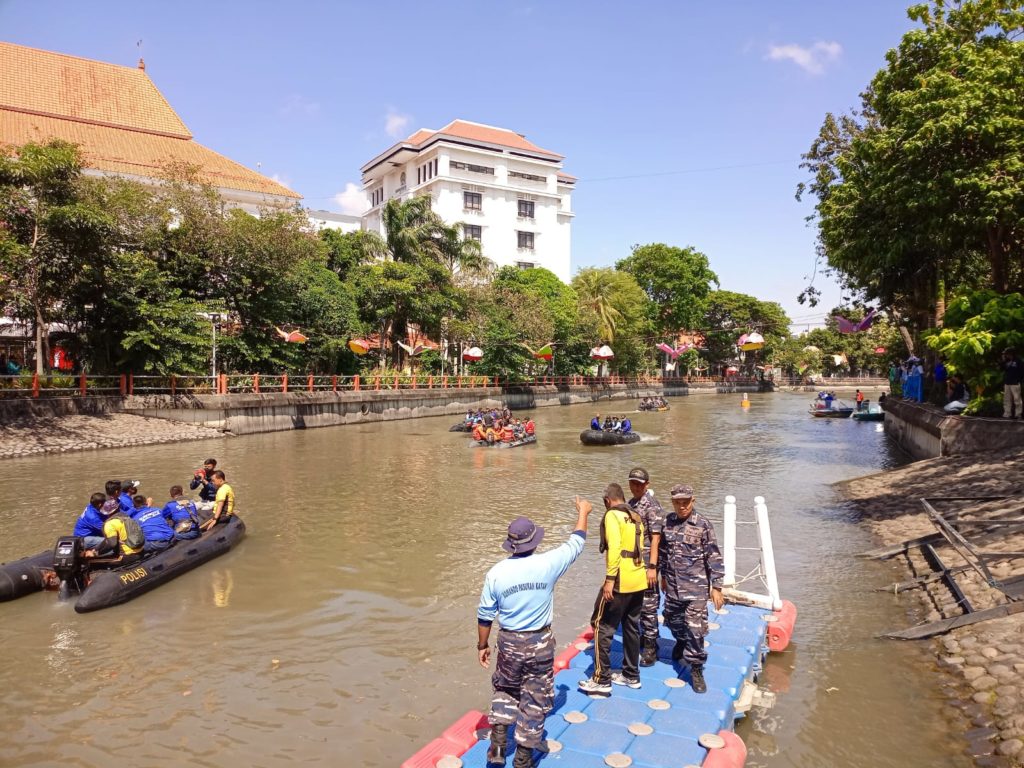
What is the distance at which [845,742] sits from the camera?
5.92m

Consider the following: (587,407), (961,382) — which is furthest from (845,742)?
(587,407)

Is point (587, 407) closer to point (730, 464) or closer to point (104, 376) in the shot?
point (730, 464)

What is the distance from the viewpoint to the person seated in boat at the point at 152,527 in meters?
10.3

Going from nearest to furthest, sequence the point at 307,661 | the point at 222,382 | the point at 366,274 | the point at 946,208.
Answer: the point at 307,661, the point at 946,208, the point at 222,382, the point at 366,274

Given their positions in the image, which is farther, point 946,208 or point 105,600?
point 946,208

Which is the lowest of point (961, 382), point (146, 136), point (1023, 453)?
point (1023, 453)

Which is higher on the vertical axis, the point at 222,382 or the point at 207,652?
the point at 222,382

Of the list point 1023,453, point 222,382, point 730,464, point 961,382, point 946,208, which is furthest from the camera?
point 222,382

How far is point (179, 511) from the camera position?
441 inches

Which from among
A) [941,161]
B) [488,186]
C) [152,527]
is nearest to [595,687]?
[152,527]

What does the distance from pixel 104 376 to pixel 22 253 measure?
6454 millimetres

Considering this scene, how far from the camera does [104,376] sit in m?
26.2

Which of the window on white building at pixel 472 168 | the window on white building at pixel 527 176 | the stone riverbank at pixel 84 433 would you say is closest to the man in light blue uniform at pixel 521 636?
the stone riverbank at pixel 84 433

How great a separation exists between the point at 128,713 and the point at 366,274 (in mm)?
35340
